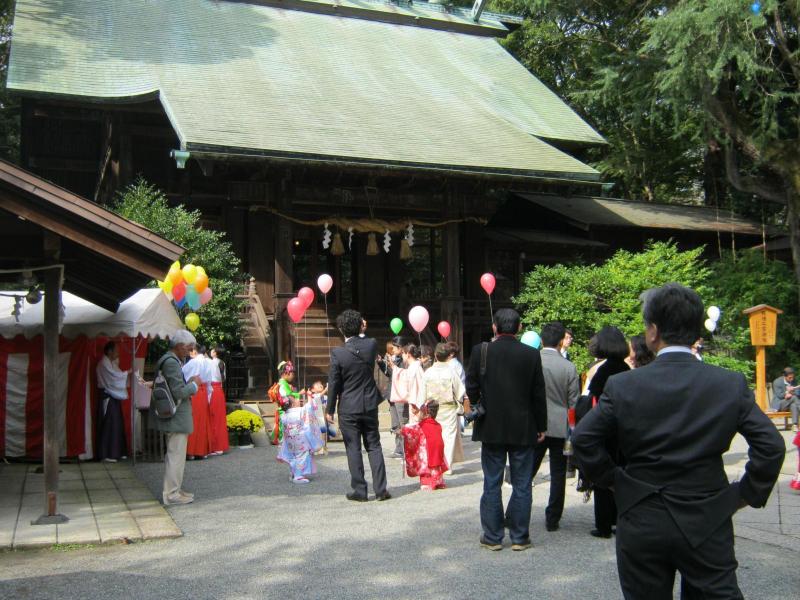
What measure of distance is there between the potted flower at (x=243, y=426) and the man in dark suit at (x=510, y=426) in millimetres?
7722

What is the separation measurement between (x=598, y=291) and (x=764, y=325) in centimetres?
351

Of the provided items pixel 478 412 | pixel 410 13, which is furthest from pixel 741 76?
pixel 478 412

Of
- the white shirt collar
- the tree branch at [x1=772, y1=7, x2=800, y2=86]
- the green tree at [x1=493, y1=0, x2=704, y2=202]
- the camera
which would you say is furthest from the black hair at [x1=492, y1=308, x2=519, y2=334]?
the green tree at [x1=493, y1=0, x2=704, y2=202]

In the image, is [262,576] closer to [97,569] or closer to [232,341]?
[97,569]

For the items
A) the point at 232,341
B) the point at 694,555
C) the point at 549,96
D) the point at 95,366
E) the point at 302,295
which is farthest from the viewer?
the point at 549,96

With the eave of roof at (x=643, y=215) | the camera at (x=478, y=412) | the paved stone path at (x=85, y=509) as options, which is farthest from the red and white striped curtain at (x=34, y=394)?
the eave of roof at (x=643, y=215)

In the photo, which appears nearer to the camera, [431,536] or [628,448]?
[628,448]

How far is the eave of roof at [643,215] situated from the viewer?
2358cm

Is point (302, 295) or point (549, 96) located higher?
point (549, 96)

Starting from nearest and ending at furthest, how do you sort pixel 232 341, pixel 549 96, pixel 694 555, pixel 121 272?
pixel 694 555 < pixel 121 272 < pixel 232 341 < pixel 549 96

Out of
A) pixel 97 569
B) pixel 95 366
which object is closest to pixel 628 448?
pixel 97 569

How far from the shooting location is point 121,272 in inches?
353

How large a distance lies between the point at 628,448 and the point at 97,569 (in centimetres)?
426

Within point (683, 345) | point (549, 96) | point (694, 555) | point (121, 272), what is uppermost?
point (549, 96)
